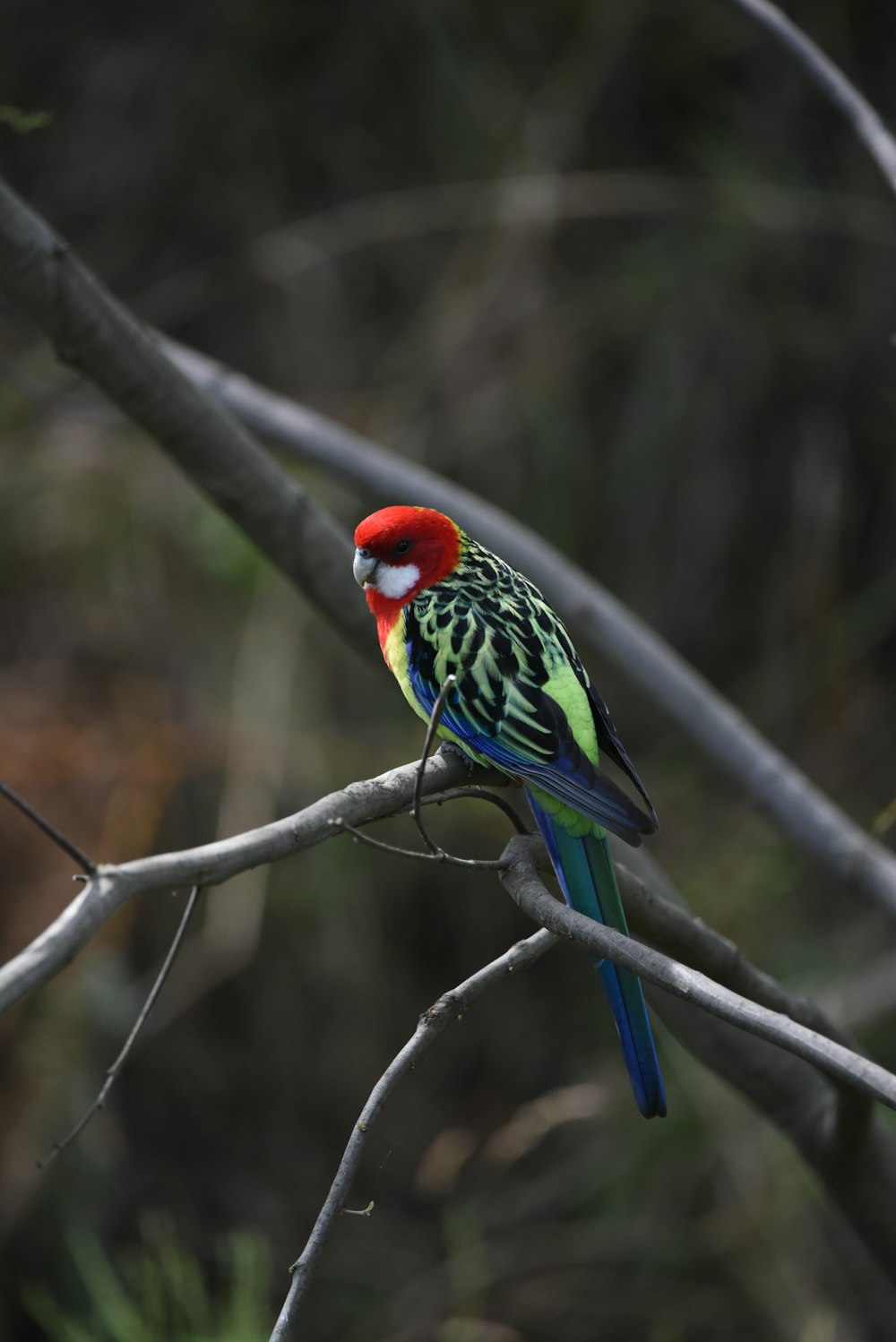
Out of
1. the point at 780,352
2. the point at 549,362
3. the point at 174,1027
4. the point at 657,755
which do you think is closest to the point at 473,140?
the point at 549,362

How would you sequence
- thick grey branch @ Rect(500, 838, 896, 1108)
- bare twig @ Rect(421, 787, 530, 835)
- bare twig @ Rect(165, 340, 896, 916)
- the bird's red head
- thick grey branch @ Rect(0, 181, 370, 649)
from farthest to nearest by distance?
1. bare twig @ Rect(165, 340, 896, 916)
2. the bird's red head
3. thick grey branch @ Rect(0, 181, 370, 649)
4. bare twig @ Rect(421, 787, 530, 835)
5. thick grey branch @ Rect(500, 838, 896, 1108)

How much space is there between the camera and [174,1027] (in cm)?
509

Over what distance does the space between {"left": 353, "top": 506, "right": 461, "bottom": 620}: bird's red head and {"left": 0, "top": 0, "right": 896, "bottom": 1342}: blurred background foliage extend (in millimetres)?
2042

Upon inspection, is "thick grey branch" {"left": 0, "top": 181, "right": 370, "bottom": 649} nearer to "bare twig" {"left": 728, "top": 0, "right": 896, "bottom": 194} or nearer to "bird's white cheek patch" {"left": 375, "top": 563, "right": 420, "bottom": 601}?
"bird's white cheek patch" {"left": 375, "top": 563, "right": 420, "bottom": 601}

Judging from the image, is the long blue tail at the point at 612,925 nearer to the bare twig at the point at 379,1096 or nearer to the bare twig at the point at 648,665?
the bare twig at the point at 379,1096

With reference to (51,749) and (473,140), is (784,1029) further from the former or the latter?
(473,140)

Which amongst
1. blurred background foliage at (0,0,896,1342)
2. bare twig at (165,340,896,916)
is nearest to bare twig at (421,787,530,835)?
bare twig at (165,340,896,916)

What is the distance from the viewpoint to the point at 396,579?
2.67 meters

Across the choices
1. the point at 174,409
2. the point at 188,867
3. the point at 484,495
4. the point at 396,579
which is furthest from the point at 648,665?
the point at 484,495

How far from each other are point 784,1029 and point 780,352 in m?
4.71

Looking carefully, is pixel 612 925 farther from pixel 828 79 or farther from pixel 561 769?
pixel 828 79

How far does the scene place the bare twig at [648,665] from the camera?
10.6 ft

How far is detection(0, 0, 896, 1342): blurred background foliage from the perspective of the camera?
4.74 metres

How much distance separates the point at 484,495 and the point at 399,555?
2861 mm
